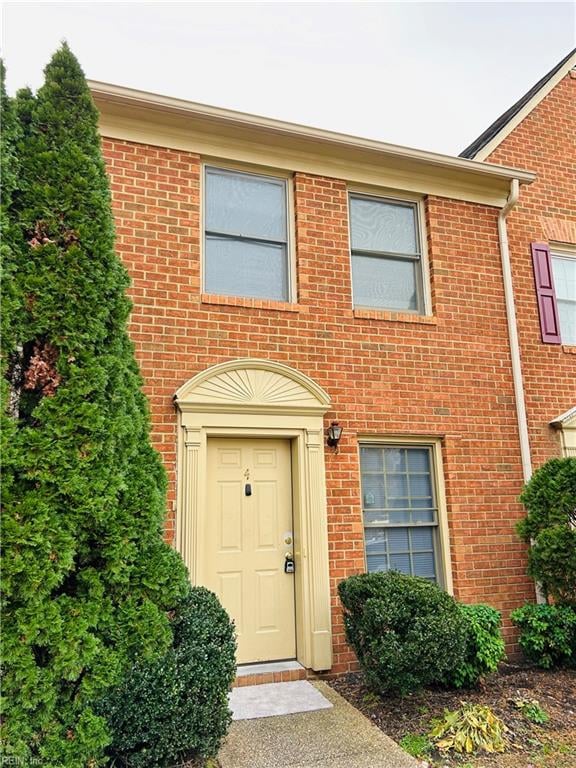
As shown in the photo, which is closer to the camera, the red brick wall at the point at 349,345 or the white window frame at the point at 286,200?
the red brick wall at the point at 349,345

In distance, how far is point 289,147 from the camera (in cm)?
588

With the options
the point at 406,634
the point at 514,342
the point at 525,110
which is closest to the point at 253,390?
the point at 406,634

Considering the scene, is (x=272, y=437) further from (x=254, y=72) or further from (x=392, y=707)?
(x=254, y=72)

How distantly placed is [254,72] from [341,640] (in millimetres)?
11568

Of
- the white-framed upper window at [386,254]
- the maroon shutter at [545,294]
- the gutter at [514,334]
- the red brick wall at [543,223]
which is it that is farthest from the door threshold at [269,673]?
the maroon shutter at [545,294]

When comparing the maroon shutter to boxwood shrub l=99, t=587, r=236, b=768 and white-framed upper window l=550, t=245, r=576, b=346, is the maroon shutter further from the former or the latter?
boxwood shrub l=99, t=587, r=236, b=768

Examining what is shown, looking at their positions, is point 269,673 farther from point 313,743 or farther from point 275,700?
point 313,743

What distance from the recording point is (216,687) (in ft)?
10.5

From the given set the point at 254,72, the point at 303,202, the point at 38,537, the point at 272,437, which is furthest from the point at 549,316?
the point at 254,72

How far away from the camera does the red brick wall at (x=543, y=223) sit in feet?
21.0

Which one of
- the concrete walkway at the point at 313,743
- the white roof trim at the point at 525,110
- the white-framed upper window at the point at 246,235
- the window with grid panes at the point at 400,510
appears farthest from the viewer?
the white roof trim at the point at 525,110

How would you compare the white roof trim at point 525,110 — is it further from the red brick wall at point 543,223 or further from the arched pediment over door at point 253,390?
the arched pediment over door at point 253,390

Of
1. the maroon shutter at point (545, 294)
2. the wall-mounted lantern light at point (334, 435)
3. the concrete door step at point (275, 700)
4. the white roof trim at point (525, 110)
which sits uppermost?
the white roof trim at point (525, 110)

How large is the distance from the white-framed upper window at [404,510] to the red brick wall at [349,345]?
17cm
